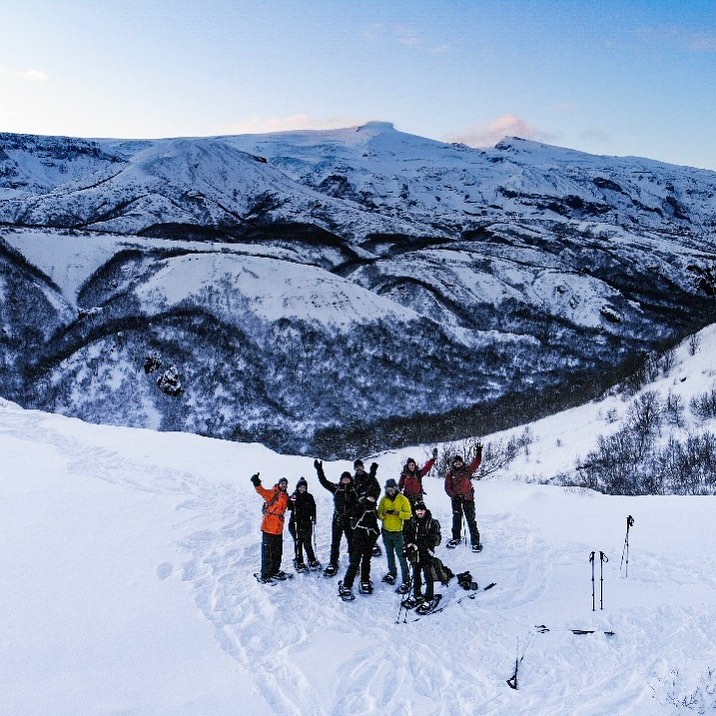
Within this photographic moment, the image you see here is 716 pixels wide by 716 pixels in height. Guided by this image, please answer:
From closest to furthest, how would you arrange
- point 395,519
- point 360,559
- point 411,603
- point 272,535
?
point 411,603 < point 395,519 < point 360,559 < point 272,535

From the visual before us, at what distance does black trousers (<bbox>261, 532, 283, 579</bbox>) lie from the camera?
9.84m

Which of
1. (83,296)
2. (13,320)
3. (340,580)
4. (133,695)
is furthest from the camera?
(83,296)

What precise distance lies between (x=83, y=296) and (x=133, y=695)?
69800 mm

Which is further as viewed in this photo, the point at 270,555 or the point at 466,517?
the point at 466,517

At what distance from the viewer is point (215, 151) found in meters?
162

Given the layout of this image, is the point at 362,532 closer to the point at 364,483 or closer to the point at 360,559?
the point at 360,559

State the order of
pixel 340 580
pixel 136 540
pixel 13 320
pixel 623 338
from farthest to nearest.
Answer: pixel 623 338, pixel 13 320, pixel 136 540, pixel 340 580

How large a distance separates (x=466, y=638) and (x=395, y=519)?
2.15 metres

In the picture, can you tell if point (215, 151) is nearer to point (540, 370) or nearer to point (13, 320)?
point (13, 320)

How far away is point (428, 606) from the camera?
888 centimetres

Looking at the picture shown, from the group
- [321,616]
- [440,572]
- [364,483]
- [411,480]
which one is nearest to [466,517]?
[411,480]

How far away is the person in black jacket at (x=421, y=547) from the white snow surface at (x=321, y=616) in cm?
37

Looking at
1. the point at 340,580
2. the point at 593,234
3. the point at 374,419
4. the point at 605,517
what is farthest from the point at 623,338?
the point at 340,580

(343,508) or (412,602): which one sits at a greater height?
(343,508)
